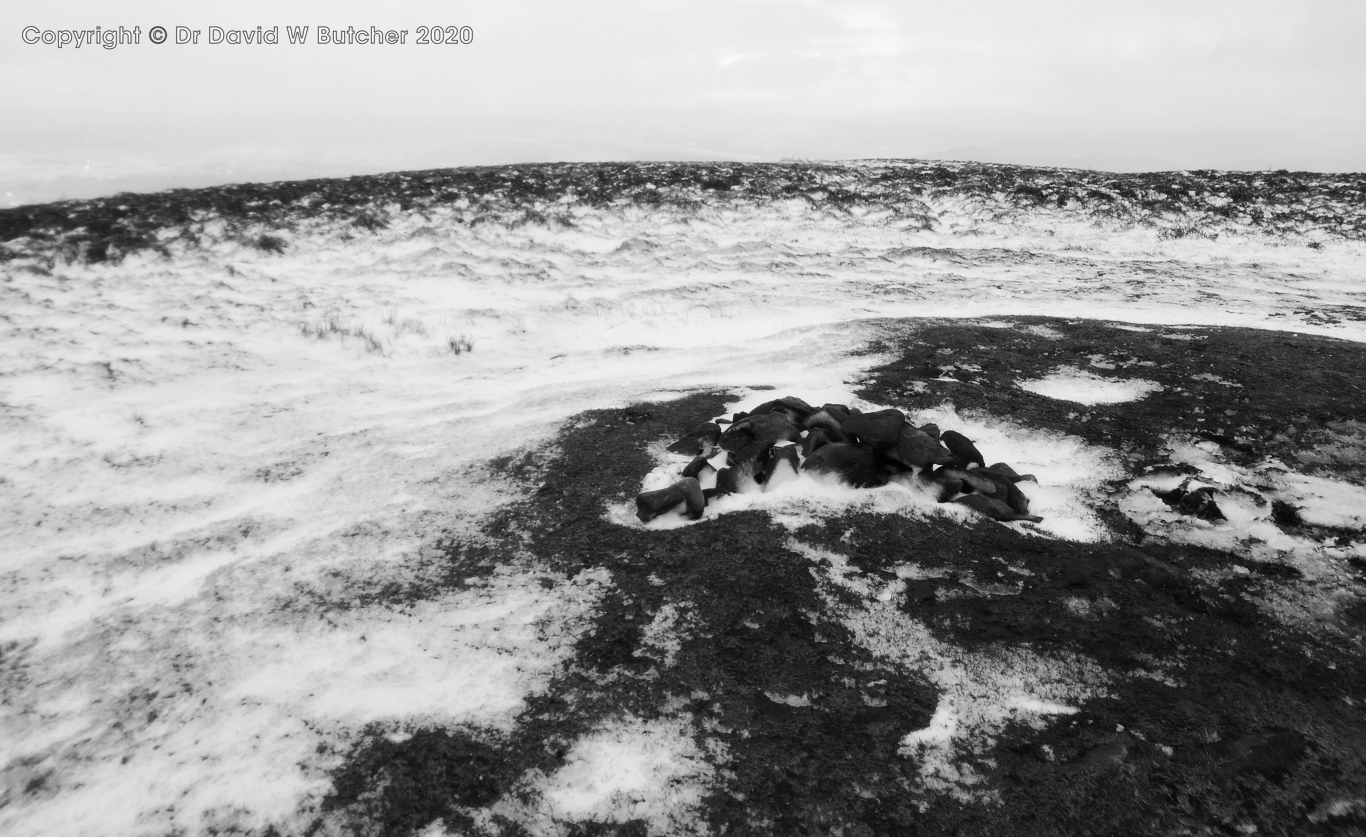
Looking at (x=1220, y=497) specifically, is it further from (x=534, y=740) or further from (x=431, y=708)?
(x=431, y=708)

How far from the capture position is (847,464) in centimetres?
433

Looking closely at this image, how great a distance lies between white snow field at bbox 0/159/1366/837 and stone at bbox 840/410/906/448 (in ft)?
1.34

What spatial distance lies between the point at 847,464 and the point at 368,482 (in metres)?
3.38

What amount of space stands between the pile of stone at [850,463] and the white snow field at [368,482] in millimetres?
204

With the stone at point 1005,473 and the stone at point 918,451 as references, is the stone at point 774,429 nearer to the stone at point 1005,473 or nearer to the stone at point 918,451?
the stone at point 918,451

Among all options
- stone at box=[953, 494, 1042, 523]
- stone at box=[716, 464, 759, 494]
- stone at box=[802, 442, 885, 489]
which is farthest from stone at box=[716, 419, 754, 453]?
stone at box=[953, 494, 1042, 523]

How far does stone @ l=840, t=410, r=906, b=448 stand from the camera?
14.5 feet

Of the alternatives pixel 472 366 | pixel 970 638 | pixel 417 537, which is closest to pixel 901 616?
pixel 970 638

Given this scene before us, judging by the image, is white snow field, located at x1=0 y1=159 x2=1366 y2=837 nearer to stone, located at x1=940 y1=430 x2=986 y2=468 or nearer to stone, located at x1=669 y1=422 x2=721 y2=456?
stone, located at x1=669 y1=422 x2=721 y2=456

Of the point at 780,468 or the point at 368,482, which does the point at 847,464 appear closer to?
the point at 780,468

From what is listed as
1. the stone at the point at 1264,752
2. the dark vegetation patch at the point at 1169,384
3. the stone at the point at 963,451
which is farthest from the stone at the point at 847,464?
the stone at the point at 1264,752

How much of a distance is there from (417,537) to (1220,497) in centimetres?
489

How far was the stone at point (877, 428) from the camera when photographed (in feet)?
14.5

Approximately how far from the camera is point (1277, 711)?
8.65 ft
